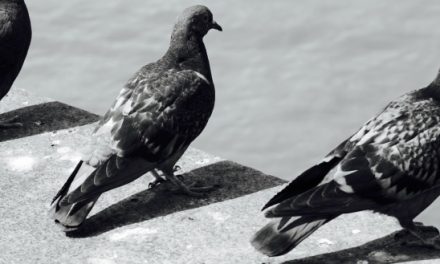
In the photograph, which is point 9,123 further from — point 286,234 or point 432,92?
point 432,92

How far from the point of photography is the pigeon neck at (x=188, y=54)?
7245 millimetres

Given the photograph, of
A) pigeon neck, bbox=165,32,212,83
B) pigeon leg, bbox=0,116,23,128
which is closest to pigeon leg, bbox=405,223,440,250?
pigeon neck, bbox=165,32,212,83

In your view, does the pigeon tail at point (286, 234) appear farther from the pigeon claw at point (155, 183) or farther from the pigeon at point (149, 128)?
the pigeon claw at point (155, 183)

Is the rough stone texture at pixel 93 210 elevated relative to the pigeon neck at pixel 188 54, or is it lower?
lower

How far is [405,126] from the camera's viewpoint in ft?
20.2

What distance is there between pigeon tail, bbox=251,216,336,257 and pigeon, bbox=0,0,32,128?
2995 millimetres

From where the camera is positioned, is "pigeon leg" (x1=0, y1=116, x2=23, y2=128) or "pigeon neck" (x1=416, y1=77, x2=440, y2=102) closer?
"pigeon neck" (x1=416, y1=77, x2=440, y2=102)

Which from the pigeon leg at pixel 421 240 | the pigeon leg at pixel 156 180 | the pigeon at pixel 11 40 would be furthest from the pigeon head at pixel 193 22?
the pigeon leg at pixel 421 240

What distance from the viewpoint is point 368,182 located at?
19.7 ft

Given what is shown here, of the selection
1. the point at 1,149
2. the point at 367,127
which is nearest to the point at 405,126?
the point at 367,127

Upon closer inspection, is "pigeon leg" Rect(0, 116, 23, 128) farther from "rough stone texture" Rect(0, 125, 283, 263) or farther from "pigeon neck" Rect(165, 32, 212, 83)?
"pigeon neck" Rect(165, 32, 212, 83)

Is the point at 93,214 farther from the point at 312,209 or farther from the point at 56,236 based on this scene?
the point at 312,209

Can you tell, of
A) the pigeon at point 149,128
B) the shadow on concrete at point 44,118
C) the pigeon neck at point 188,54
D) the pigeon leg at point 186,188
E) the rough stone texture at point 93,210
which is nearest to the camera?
the rough stone texture at point 93,210

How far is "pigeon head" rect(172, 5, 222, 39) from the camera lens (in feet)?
24.0
